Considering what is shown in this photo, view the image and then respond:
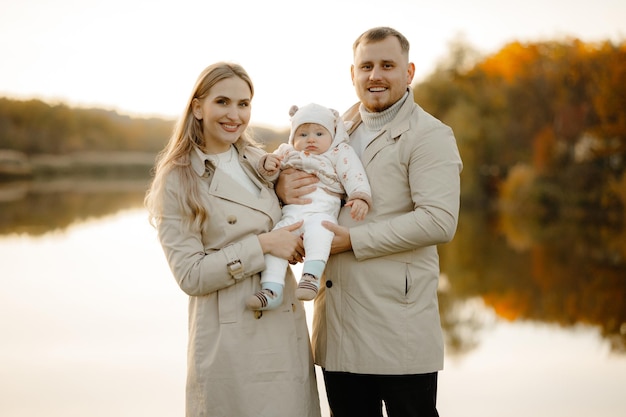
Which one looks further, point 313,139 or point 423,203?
point 313,139

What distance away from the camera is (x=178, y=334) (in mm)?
7965

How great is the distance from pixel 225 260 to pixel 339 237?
51cm

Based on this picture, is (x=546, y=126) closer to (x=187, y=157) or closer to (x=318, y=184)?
(x=318, y=184)

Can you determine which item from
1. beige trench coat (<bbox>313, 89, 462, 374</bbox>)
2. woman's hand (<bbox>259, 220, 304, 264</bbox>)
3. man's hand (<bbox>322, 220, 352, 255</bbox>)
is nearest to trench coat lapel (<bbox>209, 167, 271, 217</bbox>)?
woman's hand (<bbox>259, 220, 304, 264</bbox>)

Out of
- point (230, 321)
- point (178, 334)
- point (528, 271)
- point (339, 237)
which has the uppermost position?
point (528, 271)

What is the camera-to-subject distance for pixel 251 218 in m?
3.04

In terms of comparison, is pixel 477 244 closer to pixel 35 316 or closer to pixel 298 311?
pixel 35 316

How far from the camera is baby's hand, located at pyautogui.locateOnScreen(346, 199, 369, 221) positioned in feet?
9.98

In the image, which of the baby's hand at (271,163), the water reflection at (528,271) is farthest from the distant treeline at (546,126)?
the baby's hand at (271,163)

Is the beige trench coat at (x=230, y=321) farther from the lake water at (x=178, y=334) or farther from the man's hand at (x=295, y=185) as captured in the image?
the lake water at (x=178, y=334)

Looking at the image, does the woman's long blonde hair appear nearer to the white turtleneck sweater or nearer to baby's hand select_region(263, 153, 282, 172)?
baby's hand select_region(263, 153, 282, 172)

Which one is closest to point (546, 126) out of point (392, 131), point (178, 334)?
point (178, 334)

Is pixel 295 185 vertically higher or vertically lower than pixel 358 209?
higher

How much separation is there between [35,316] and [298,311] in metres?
6.66
